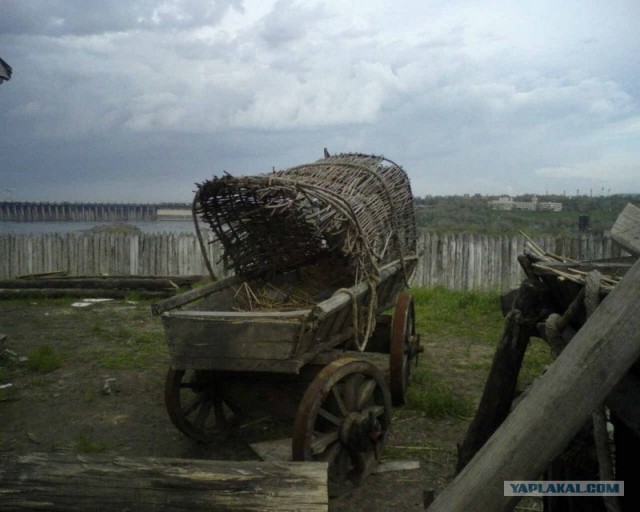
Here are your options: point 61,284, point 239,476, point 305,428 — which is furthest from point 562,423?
point 61,284

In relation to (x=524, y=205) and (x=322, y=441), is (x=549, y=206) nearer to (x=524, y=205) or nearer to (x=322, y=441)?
(x=524, y=205)

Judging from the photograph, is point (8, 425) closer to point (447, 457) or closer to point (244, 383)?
point (244, 383)

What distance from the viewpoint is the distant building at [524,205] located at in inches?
543

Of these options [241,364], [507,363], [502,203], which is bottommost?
[241,364]

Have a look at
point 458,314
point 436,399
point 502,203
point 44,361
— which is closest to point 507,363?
point 436,399

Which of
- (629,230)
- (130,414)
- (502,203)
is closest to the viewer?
(629,230)

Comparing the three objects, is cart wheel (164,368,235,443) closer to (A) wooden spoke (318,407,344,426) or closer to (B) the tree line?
(A) wooden spoke (318,407,344,426)

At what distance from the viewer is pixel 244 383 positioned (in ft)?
15.3

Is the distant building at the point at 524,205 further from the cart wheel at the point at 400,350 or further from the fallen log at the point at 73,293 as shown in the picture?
the cart wheel at the point at 400,350

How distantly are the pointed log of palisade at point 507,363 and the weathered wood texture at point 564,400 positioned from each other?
1.11 m

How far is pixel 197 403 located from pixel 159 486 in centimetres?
276

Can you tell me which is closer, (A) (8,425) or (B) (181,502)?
(B) (181,502)

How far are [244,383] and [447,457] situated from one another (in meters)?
1.65

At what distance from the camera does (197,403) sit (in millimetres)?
4891
